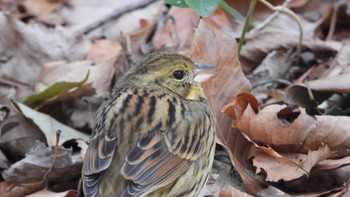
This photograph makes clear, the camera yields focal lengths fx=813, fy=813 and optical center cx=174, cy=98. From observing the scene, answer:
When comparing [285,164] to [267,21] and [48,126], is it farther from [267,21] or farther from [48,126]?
[267,21]

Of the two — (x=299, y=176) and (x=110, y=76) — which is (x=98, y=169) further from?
(x=110, y=76)

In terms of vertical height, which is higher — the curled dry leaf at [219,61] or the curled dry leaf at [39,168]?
the curled dry leaf at [219,61]

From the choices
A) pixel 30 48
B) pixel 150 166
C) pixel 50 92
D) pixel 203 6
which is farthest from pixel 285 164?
pixel 30 48

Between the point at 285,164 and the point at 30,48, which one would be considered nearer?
the point at 285,164

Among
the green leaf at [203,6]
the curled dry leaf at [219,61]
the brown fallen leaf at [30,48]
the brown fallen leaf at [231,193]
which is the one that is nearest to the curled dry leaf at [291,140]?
the brown fallen leaf at [231,193]

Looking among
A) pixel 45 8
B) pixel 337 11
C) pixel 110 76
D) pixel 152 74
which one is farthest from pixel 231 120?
pixel 45 8

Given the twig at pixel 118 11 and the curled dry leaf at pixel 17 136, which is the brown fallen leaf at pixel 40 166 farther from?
the twig at pixel 118 11
